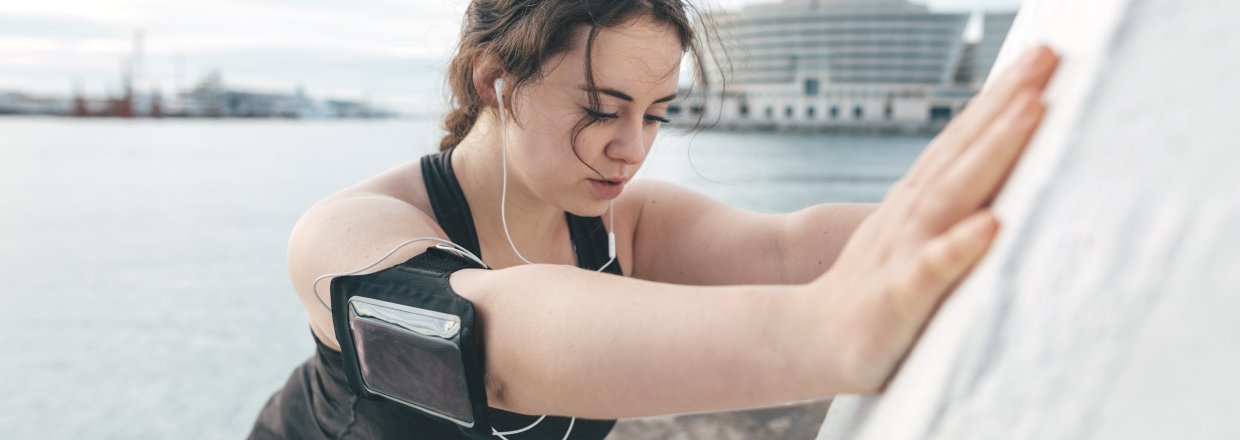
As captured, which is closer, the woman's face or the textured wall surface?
the textured wall surface

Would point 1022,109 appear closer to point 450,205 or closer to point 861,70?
point 450,205

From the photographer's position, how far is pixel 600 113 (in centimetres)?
113

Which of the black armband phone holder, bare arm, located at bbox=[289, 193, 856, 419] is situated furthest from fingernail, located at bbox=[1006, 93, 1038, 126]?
the black armband phone holder

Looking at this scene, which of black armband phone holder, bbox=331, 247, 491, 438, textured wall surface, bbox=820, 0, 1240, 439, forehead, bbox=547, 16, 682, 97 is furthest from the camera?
forehead, bbox=547, 16, 682, 97

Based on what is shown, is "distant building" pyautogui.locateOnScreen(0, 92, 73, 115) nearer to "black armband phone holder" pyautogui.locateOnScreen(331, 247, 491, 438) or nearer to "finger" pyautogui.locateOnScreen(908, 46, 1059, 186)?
"black armband phone holder" pyautogui.locateOnScreen(331, 247, 491, 438)

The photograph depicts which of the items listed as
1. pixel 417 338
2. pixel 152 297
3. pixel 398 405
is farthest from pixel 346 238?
pixel 152 297

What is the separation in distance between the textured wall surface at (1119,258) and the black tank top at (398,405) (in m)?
0.80

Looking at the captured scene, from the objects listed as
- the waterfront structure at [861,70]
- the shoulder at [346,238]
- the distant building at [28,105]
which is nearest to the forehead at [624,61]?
the shoulder at [346,238]

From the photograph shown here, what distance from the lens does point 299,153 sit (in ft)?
94.2

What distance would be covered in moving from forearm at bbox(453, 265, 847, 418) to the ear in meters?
0.62

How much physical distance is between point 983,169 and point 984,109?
5cm

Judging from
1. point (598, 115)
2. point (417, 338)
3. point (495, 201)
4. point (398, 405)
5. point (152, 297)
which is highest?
point (598, 115)

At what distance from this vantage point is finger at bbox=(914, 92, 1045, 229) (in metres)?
0.50

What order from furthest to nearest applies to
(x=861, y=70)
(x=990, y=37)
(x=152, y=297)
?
(x=861, y=70) < (x=990, y=37) < (x=152, y=297)
